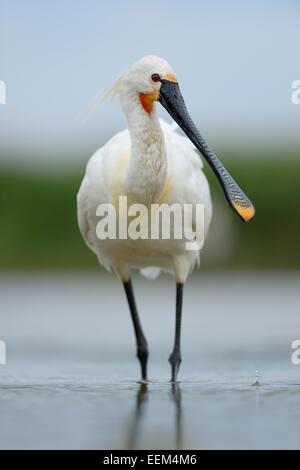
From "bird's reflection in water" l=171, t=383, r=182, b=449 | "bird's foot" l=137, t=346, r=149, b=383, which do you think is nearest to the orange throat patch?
"bird's reflection in water" l=171, t=383, r=182, b=449

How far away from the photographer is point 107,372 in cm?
812

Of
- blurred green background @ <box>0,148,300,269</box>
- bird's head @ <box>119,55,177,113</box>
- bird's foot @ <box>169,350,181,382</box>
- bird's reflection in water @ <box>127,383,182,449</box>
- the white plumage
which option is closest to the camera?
bird's reflection in water @ <box>127,383,182,449</box>

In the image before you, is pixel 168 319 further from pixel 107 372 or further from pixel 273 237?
pixel 273 237

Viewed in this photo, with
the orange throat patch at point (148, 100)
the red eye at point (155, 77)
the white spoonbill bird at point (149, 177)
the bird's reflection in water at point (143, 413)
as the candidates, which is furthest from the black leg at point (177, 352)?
the red eye at point (155, 77)

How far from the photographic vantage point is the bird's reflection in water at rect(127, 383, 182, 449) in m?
5.33

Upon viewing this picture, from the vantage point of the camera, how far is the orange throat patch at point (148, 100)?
24.5 ft

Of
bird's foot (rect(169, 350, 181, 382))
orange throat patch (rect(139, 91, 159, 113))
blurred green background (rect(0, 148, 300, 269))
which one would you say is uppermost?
blurred green background (rect(0, 148, 300, 269))

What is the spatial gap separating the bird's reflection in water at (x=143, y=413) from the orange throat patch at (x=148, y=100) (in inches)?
60.3

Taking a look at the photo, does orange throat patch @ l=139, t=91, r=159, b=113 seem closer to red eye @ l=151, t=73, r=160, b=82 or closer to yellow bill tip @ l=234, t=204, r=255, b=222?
red eye @ l=151, t=73, r=160, b=82

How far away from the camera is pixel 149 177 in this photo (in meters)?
7.50

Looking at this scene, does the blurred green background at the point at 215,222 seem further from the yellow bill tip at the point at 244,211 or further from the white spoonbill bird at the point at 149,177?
the yellow bill tip at the point at 244,211
